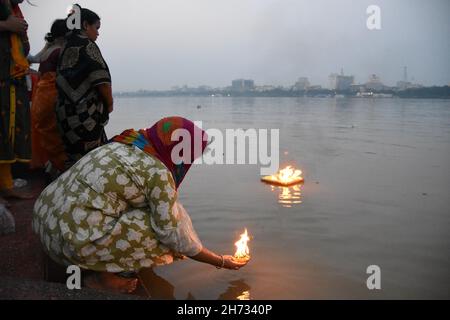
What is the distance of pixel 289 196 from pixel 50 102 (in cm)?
409

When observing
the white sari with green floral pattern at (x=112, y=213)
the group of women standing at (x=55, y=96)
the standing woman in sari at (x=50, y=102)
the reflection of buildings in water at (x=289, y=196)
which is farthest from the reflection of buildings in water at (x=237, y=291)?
the reflection of buildings in water at (x=289, y=196)

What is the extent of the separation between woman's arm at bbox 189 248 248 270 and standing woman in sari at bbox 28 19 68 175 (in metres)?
2.16

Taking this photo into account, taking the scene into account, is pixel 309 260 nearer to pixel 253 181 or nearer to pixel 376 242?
pixel 376 242

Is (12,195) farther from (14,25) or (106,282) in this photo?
(106,282)

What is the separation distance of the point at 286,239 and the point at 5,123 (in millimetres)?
3269

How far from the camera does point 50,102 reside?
455cm

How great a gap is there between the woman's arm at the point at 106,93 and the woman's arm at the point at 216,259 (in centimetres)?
191

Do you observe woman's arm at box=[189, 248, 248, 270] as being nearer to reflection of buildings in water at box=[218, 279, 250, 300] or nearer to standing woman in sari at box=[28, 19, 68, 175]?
reflection of buildings in water at box=[218, 279, 250, 300]

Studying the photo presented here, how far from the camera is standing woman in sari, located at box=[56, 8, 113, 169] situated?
4.09 m

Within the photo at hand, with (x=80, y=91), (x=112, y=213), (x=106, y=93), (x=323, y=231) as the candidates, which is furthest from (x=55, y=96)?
(x=323, y=231)

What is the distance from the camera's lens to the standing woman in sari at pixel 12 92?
14.3ft

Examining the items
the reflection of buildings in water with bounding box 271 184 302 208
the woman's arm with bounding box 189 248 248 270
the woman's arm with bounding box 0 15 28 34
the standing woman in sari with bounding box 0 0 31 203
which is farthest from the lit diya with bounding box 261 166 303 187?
the woman's arm with bounding box 0 15 28 34

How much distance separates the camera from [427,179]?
883 centimetres
